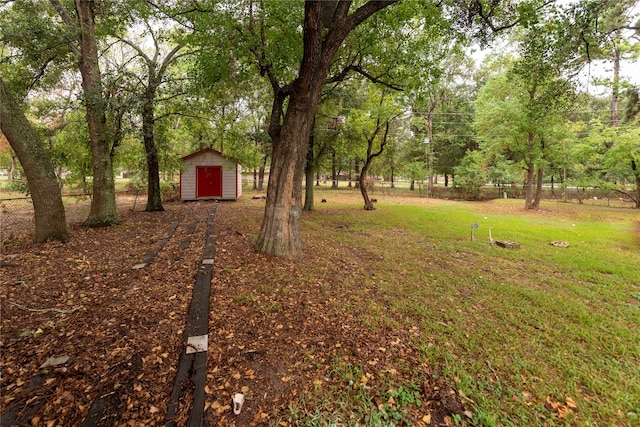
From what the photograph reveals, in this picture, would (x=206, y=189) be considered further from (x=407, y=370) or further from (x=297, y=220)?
(x=407, y=370)

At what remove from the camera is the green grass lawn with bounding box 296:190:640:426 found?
2.39m

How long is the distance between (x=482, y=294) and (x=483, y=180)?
21.9m

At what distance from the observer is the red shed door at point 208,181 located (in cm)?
1689

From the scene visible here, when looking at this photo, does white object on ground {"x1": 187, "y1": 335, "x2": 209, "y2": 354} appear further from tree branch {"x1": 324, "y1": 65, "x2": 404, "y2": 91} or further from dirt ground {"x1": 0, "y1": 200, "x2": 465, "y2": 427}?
tree branch {"x1": 324, "y1": 65, "x2": 404, "y2": 91}

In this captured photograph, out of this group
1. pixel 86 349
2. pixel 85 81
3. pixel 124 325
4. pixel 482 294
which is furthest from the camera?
pixel 85 81

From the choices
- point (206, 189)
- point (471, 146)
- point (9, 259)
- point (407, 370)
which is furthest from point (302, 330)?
point (471, 146)

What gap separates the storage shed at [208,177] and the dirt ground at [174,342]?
475 inches

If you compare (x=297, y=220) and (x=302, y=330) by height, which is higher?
(x=297, y=220)

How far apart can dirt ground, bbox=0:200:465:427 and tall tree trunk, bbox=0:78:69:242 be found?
84 centimetres

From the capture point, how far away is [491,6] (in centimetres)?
554

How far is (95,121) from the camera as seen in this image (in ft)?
25.1

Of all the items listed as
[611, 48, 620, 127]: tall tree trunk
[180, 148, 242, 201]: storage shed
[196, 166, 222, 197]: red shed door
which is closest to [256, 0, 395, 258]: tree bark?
[180, 148, 242, 201]: storage shed

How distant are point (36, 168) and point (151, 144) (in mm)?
5522

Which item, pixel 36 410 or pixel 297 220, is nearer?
pixel 36 410
